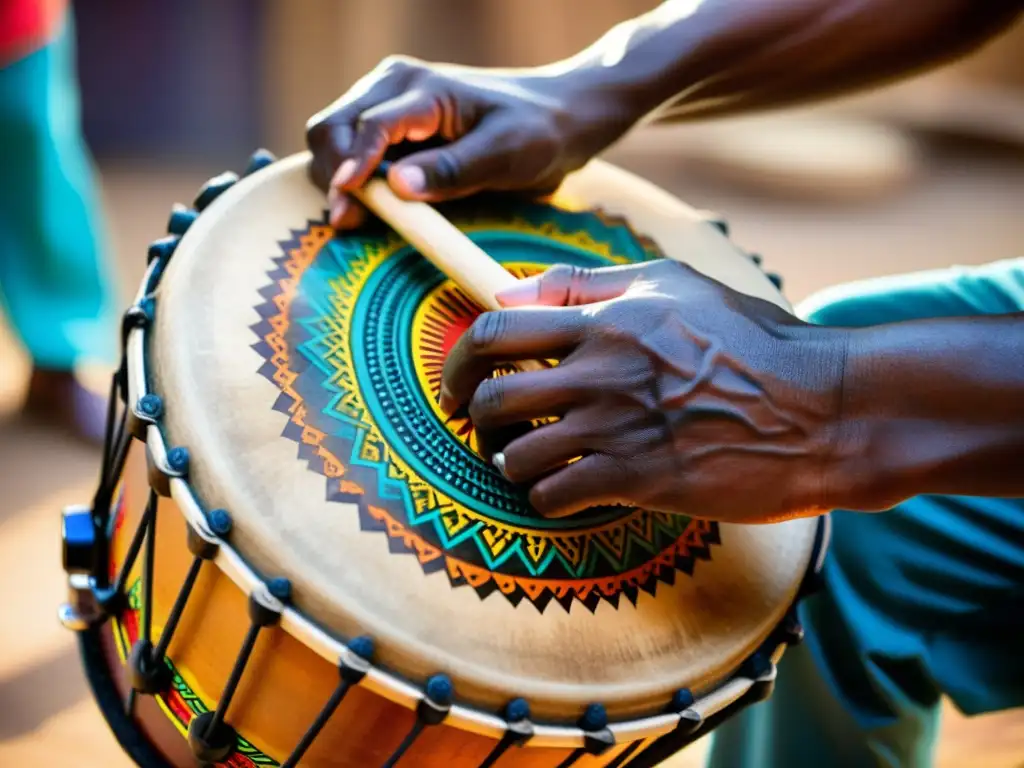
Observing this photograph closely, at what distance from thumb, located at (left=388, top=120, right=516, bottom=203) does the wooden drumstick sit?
14 mm

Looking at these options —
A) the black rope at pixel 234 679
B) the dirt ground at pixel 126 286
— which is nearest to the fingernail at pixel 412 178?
the black rope at pixel 234 679

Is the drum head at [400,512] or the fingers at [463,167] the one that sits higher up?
the fingers at [463,167]

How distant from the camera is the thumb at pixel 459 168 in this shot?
0.91m

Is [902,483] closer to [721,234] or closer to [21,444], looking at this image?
[721,234]

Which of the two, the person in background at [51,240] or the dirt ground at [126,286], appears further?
the person in background at [51,240]

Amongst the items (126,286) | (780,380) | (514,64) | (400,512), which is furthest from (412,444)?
(514,64)

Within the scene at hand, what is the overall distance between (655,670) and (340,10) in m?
2.82

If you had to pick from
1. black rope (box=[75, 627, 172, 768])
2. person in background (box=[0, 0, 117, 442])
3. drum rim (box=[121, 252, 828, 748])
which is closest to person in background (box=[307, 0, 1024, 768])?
drum rim (box=[121, 252, 828, 748])

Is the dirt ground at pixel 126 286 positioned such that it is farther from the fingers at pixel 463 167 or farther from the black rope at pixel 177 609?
the fingers at pixel 463 167

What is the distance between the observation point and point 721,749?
1.20 m

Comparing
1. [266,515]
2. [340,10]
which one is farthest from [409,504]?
[340,10]

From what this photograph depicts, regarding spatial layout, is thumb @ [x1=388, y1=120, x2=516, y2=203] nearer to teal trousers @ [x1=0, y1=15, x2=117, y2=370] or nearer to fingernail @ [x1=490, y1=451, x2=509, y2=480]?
fingernail @ [x1=490, y1=451, x2=509, y2=480]

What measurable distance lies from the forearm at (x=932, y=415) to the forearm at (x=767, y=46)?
43 centimetres

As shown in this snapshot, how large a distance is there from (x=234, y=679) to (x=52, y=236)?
Answer: 1.64 m
